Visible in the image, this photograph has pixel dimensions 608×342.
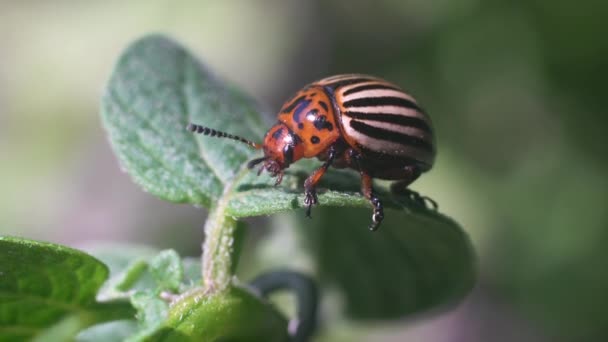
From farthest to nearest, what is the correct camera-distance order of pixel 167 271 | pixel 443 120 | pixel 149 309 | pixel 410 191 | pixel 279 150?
pixel 443 120 → pixel 410 191 → pixel 279 150 → pixel 167 271 → pixel 149 309

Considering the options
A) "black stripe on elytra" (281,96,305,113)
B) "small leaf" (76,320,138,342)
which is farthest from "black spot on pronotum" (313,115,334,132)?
"small leaf" (76,320,138,342)

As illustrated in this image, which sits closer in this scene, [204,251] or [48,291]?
[48,291]

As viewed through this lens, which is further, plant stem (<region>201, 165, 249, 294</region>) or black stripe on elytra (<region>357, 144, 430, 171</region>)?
black stripe on elytra (<region>357, 144, 430, 171</region>)

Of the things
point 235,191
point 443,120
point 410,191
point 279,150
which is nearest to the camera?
point 235,191

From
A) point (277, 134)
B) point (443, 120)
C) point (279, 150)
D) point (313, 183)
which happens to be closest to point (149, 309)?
point (313, 183)

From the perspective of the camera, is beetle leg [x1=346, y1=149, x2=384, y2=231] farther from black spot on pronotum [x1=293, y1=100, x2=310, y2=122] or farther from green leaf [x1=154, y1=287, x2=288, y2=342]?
green leaf [x1=154, y1=287, x2=288, y2=342]

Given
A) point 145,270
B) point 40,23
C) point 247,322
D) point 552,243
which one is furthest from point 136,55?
point 40,23

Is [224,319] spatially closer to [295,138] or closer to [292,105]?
[295,138]

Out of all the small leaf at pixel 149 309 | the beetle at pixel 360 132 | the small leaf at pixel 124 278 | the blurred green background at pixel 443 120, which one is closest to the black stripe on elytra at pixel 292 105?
the beetle at pixel 360 132

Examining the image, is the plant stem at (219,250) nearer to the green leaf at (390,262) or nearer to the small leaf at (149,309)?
the small leaf at (149,309)
